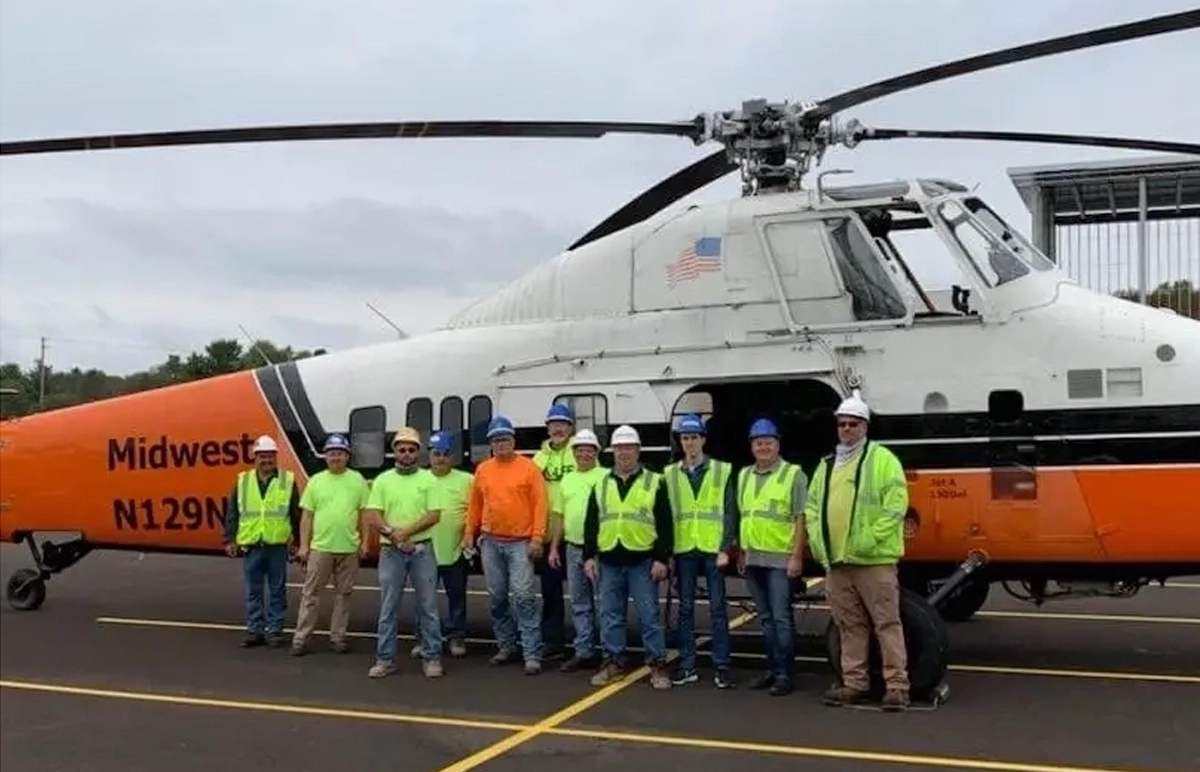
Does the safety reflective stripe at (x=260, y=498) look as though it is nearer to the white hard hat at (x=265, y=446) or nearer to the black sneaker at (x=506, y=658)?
the white hard hat at (x=265, y=446)

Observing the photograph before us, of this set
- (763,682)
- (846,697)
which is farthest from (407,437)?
Result: (846,697)

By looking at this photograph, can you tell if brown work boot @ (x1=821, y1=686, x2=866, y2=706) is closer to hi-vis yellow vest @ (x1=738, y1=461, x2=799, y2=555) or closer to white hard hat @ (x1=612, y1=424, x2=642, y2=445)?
hi-vis yellow vest @ (x1=738, y1=461, x2=799, y2=555)

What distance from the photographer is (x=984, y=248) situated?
28.7 feet

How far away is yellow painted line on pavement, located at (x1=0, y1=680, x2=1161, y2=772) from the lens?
21.0 ft

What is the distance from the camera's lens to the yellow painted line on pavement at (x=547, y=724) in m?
6.70

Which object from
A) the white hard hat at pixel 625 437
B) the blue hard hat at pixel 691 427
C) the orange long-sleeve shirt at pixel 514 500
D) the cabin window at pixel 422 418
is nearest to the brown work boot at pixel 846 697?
the blue hard hat at pixel 691 427

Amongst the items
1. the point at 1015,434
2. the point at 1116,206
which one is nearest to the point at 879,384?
the point at 1015,434

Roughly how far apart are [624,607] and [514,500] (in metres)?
1.16

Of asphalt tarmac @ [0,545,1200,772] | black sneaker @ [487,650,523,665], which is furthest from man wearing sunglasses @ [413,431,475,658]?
asphalt tarmac @ [0,545,1200,772]

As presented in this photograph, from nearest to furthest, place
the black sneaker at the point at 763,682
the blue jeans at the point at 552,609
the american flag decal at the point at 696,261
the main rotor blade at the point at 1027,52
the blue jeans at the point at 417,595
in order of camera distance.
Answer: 1. the main rotor blade at the point at 1027,52
2. the black sneaker at the point at 763,682
3. the blue jeans at the point at 417,595
4. the american flag decal at the point at 696,261
5. the blue jeans at the point at 552,609

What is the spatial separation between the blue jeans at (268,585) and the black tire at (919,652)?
16.6 feet

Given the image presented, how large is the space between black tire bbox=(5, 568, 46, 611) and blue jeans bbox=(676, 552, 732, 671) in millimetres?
7782

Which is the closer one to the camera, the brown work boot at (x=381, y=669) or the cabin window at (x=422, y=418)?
the brown work boot at (x=381, y=669)

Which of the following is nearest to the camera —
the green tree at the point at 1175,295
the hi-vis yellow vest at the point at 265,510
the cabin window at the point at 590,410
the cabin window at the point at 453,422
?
the cabin window at the point at 590,410
